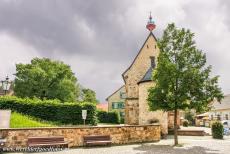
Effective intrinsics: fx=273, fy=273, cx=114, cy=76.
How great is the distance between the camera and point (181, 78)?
19188 millimetres

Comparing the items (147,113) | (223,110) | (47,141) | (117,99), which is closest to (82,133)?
(47,141)

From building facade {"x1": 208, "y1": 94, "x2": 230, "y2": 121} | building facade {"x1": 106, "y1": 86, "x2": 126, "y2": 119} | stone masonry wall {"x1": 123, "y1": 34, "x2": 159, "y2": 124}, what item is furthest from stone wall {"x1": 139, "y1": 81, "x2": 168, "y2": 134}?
building facade {"x1": 106, "y1": 86, "x2": 126, "y2": 119}

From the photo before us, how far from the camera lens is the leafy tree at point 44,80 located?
49.0 m

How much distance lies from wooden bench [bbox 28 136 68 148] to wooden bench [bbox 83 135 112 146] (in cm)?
142

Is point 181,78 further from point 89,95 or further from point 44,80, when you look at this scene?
point 89,95

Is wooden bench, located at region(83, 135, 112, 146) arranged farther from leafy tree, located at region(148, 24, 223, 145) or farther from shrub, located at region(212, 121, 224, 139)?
shrub, located at region(212, 121, 224, 139)

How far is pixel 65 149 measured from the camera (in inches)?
659

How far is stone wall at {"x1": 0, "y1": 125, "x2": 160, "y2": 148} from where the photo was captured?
16.4m

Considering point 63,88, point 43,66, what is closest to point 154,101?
point 63,88

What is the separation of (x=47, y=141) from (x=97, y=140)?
3.37 m

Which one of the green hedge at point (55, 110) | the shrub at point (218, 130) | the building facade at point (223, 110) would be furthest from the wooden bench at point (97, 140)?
the building facade at point (223, 110)

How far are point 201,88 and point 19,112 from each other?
19603 mm

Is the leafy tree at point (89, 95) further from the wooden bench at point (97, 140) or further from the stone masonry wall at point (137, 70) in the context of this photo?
the wooden bench at point (97, 140)

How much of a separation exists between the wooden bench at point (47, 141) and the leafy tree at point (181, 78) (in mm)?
7026
